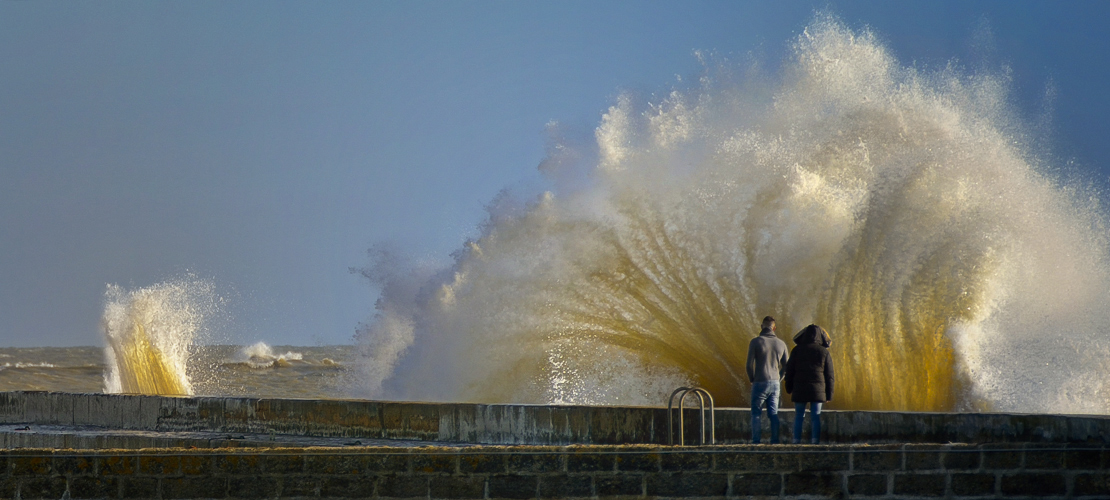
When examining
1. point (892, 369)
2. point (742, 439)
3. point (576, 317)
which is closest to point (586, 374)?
point (576, 317)

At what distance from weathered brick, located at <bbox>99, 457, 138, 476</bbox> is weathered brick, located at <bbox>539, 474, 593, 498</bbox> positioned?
8.73ft

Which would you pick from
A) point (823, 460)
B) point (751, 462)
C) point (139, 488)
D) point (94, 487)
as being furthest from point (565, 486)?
point (94, 487)

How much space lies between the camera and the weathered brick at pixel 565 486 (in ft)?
25.8

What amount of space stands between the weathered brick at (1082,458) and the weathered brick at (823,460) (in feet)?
4.71

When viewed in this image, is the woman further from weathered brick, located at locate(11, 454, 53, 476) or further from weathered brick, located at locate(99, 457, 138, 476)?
weathered brick, located at locate(11, 454, 53, 476)

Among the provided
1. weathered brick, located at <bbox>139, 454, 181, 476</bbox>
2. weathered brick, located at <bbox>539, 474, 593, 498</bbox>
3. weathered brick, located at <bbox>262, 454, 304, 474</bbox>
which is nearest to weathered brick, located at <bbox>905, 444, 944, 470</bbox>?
weathered brick, located at <bbox>539, 474, 593, 498</bbox>

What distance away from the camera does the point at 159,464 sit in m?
7.68

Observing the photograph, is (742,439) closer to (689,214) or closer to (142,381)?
(689,214)

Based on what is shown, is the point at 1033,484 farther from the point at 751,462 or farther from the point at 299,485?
the point at 299,485

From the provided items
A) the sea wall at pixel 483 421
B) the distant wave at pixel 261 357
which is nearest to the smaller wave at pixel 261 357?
the distant wave at pixel 261 357

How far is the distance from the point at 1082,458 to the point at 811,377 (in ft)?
9.50

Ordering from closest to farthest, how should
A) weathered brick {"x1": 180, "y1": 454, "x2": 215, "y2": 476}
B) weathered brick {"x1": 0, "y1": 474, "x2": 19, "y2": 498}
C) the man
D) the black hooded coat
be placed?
1. weathered brick {"x1": 0, "y1": 474, "x2": 19, "y2": 498}
2. weathered brick {"x1": 180, "y1": 454, "x2": 215, "y2": 476}
3. the black hooded coat
4. the man

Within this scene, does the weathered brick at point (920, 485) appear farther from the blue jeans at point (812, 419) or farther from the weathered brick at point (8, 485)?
the weathered brick at point (8, 485)

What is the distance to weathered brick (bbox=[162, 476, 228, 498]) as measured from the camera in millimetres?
A: 7672
